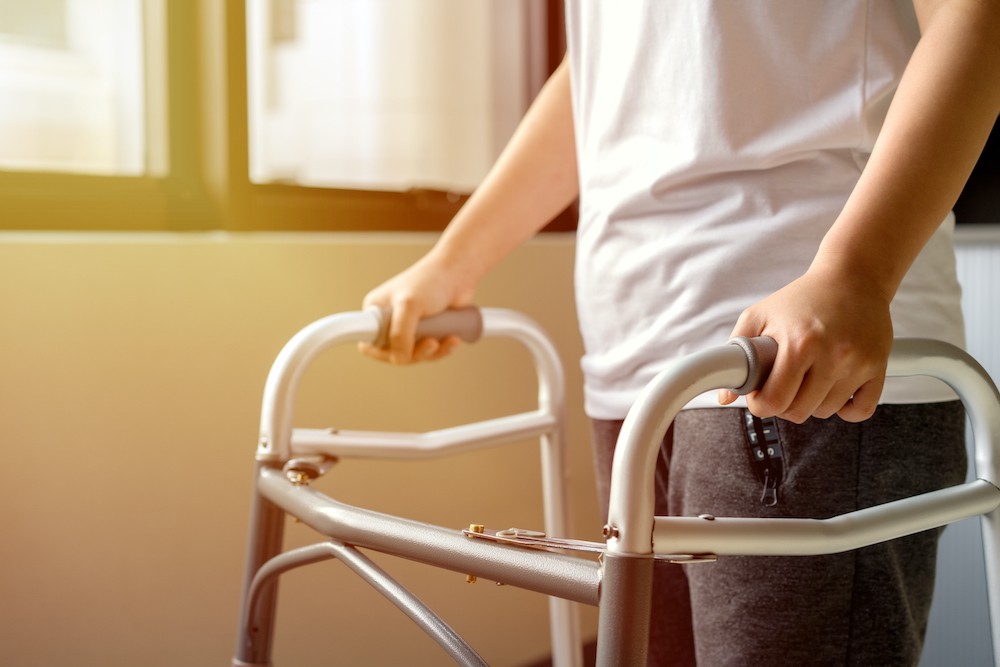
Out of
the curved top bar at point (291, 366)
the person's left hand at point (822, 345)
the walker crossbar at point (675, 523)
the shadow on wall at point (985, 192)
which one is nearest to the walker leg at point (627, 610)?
the walker crossbar at point (675, 523)

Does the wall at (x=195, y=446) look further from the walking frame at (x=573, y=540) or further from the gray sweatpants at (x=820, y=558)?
the gray sweatpants at (x=820, y=558)

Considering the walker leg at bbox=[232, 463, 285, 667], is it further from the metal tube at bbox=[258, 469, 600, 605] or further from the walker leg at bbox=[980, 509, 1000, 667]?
the walker leg at bbox=[980, 509, 1000, 667]

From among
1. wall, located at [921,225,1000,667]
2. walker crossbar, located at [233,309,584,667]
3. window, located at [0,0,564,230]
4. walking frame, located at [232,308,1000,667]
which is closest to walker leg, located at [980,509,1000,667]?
walking frame, located at [232,308,1000,667]

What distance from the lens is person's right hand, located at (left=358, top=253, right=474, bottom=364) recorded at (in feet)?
2.90

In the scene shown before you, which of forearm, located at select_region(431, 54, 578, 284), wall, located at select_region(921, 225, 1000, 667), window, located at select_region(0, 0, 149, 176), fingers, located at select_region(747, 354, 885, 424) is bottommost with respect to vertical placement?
wall, located at select_region(921, 225, 1000, 667)

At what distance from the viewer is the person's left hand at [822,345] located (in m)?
0.50

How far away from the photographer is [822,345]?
499 millimetres

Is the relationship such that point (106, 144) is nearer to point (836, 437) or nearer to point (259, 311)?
point (259, 311)

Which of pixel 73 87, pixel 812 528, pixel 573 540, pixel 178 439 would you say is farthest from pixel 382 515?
pixel 73 87

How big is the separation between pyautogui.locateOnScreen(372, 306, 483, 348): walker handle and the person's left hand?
414 millimetres

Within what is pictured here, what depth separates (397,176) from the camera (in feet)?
5.86

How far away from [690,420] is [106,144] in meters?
1.05

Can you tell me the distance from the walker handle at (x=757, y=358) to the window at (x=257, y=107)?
1.11 metres

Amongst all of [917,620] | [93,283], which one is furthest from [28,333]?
[917,620]
